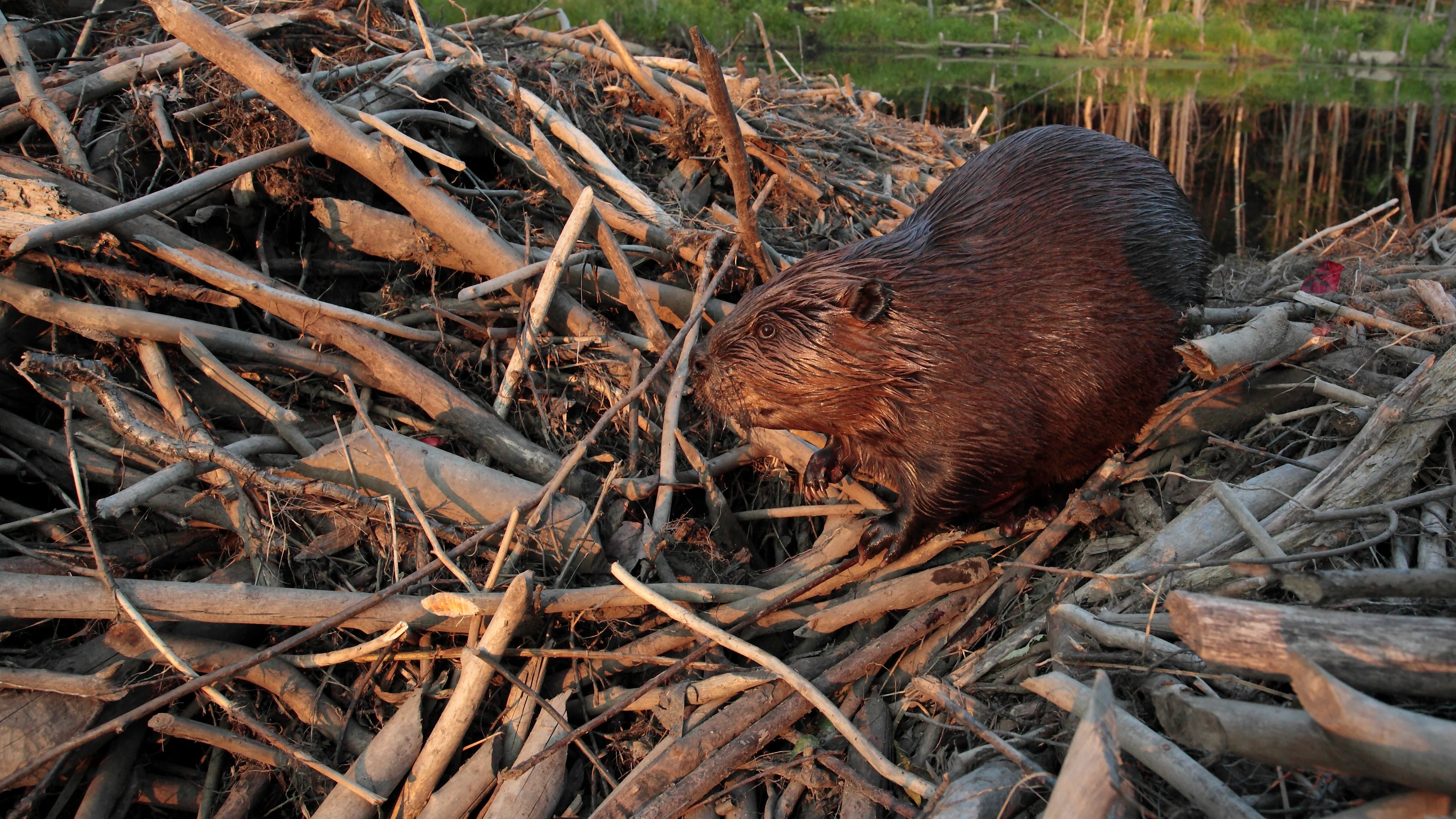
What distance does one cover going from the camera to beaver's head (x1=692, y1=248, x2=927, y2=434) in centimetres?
263

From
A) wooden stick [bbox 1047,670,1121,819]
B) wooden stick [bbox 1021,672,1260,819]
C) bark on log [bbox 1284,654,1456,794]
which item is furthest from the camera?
wooden stick [bbox 1021,672,1260,819]

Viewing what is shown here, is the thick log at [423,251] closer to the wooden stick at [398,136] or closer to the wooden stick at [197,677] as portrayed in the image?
the wooden stick at [398,136]

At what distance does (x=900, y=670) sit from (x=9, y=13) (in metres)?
4.87

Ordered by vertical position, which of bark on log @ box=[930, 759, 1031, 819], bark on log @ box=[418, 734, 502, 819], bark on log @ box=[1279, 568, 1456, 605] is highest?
bark on log @ box=[1279, 568, 1456, 605]

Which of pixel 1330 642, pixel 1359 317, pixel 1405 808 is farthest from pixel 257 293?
pixel 1359 317

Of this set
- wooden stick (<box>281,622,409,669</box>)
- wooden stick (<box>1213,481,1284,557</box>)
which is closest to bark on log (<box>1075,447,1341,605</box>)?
wooden stick (<box>1213,481,1284,557</box>)

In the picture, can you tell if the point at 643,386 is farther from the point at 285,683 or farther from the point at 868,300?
the point at 285,683

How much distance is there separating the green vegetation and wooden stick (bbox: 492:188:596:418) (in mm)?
19603

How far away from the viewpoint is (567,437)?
3328 mm

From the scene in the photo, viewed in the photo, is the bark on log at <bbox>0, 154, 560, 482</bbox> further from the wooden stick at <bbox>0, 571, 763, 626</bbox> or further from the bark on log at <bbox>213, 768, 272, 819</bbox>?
the bark on log at <bbox>213, 768, 272, 819</bbox>

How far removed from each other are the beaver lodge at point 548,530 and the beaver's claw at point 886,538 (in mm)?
85

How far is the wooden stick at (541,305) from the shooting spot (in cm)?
323

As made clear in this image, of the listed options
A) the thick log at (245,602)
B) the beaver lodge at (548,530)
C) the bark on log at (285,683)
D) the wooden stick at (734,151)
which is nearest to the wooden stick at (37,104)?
the beaver lodge at (548,530)

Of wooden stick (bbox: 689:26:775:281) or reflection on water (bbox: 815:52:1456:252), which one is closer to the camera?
wooden stick (bbox: 689:26:775:281)
